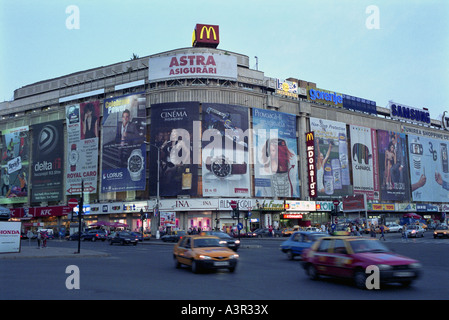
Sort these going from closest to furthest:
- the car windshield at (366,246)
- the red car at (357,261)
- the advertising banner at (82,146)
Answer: the red car at (357,261) < the car windshield at (366,246) < the advertising banner at (82,146)

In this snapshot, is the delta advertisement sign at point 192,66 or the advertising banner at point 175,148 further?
the delta advertisement sign at point 192,66

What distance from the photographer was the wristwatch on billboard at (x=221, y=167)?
64375 mm

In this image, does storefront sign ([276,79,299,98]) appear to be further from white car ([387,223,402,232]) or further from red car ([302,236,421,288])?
red car ([302,236,421,288])

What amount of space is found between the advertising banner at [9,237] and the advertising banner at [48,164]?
174 ft

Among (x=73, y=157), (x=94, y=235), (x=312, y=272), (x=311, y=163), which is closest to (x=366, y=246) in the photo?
(x=312, y=272)

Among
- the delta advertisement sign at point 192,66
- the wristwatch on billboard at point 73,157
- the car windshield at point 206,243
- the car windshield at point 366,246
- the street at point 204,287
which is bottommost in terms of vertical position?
the street at point 204,287

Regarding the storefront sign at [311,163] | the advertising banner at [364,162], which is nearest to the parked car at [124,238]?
the storefront sign at [311,163]

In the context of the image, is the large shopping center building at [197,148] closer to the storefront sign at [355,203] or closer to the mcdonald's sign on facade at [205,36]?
the mcdonald's sign on facade at [205,36]

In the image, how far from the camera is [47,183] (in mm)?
78000

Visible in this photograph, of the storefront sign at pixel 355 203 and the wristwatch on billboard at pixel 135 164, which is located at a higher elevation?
the wristwatch on billboard at pixel 135 164

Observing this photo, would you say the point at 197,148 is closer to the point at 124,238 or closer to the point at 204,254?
the point at 124,238

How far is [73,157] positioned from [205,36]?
109 feet

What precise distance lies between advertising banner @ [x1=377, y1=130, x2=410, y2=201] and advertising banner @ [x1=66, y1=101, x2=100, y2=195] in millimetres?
58731
